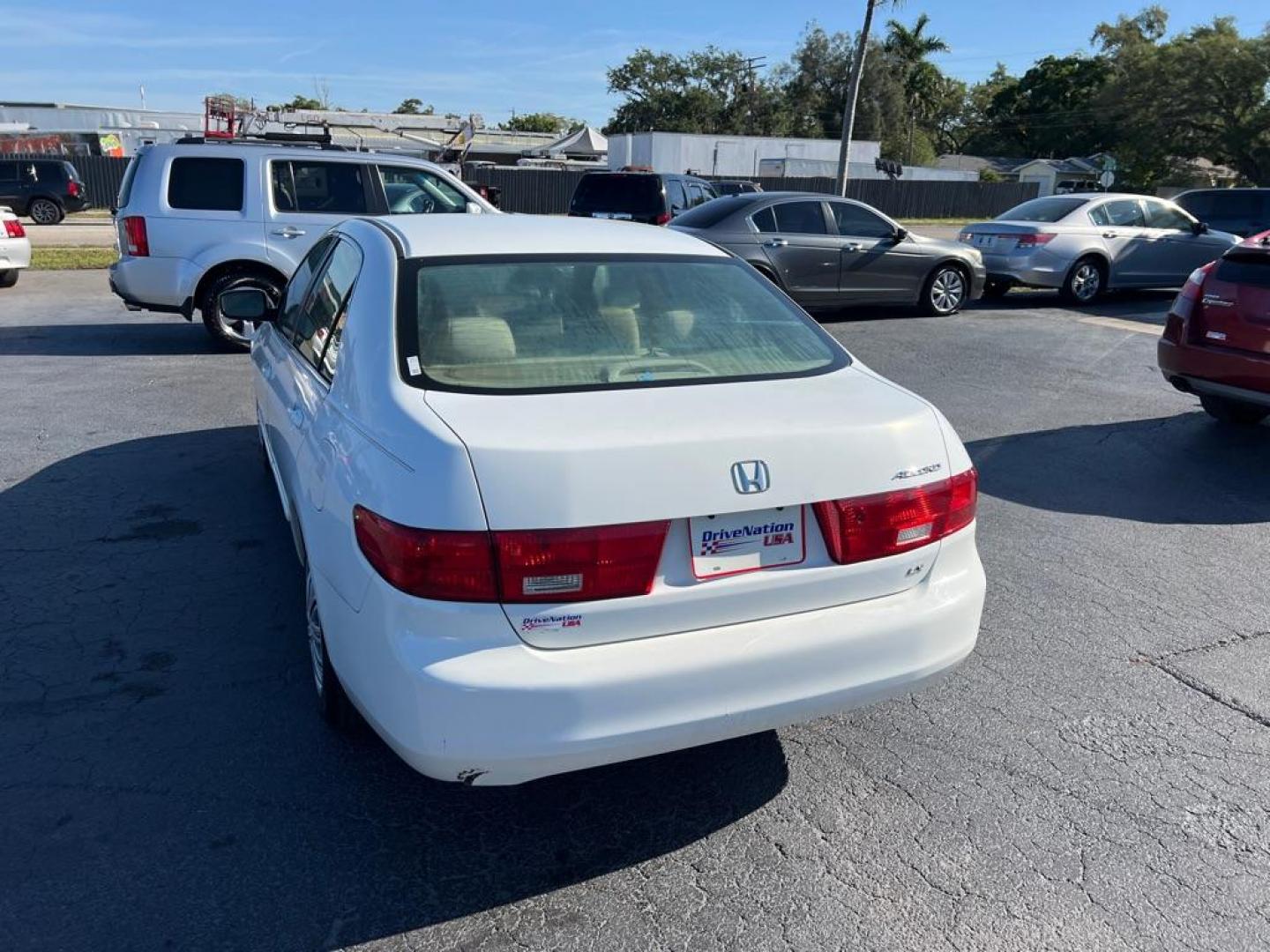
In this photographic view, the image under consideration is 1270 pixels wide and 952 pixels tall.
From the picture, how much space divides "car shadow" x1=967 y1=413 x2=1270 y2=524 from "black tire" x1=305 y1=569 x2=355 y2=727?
415 cm

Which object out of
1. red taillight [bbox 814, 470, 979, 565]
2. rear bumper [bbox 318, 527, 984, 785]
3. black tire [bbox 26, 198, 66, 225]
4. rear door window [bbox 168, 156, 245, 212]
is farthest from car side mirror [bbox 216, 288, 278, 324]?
black tire [bbox 26, 198, 66, 225]

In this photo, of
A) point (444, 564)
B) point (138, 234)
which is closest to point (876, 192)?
point (138, 234)

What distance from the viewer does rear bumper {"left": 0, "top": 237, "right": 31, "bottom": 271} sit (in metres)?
13.3

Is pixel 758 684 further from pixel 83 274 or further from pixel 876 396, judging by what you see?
pixel 83 274

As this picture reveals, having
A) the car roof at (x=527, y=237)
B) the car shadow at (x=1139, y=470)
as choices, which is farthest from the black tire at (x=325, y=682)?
the car shadow at (x=1139, y=470)

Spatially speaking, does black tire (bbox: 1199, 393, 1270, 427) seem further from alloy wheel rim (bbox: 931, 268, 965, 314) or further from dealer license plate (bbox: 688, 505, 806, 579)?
dealer license plate (bbox: 688, 505, 806, 579)

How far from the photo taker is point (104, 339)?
10.3 meters

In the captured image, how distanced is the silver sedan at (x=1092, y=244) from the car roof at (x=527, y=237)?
11.2m

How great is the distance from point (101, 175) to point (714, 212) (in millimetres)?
30177

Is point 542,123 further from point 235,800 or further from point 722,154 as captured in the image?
point 235,800

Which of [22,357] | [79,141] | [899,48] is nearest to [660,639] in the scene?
[22,357]

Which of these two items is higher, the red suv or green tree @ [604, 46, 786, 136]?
green tree @ [604, 46, 786, 136]

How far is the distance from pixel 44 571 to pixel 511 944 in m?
3.24

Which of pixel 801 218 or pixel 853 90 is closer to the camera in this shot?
pixel 801 218
